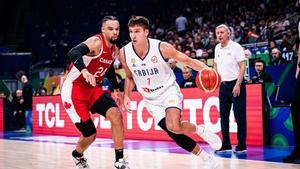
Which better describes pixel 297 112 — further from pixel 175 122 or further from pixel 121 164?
pixel 121 164

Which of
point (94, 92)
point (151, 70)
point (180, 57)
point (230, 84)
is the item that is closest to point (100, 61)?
point (94, 92)

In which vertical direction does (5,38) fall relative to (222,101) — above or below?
above

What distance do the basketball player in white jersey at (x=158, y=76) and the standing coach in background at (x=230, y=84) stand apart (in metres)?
1.96

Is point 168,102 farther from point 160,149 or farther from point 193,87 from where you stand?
point 193,87

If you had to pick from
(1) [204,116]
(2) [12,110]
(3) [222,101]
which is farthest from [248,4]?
(3) [222,101]

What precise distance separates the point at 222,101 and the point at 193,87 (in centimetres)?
193

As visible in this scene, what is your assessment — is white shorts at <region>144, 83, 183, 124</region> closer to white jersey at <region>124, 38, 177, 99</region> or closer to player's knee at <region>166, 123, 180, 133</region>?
white jersey at <region>124, 38, 177, 99</region>

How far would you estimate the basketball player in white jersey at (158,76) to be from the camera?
17.7 ft

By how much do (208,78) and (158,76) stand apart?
56 cm

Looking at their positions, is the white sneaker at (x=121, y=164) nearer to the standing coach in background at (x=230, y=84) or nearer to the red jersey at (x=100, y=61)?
the red jersey at (x=100, y=61)

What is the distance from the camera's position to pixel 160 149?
8469mm

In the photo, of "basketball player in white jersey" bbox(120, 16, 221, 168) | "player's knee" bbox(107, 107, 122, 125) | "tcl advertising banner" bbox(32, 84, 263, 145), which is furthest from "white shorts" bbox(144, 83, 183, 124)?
"tcl advertising banner" bbox(32, 84, 263, 145)

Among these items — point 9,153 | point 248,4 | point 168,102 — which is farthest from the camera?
point 248,4

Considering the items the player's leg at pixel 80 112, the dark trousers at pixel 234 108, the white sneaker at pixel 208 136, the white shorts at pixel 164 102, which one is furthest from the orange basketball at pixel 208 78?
the dark trousers at pixel 234 108
